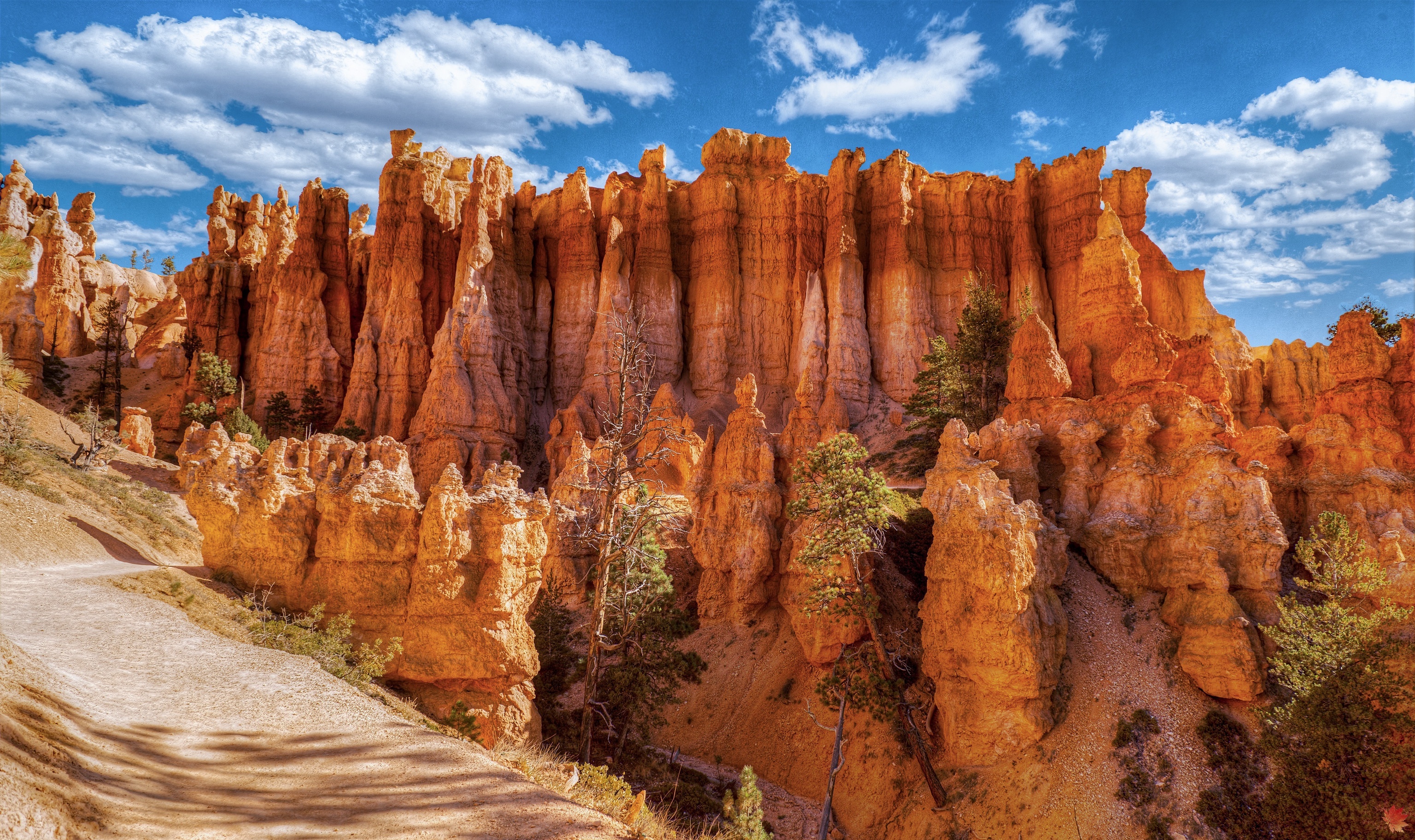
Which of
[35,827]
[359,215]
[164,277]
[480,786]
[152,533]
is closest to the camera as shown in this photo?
[35,827]

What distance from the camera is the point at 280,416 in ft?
146

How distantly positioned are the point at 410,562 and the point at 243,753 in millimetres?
6334

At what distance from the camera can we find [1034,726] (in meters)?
15.7

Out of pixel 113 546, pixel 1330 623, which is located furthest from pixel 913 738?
pixel 113 546

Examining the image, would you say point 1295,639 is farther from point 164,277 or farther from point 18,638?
point 164,277

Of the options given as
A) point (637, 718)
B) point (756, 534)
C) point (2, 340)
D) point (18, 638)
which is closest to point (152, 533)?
point (18, 638)

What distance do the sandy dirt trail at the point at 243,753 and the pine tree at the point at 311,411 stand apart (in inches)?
1413

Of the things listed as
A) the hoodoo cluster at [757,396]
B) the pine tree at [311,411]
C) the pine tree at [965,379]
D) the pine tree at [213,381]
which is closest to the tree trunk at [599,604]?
the hoodoo cluster at [757,396]

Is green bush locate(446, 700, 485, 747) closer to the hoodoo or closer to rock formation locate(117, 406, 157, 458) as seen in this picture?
the hoodoo

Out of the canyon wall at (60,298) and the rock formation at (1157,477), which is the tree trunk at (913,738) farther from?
the canyon wall at (60,298)

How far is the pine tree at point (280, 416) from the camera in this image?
1748 inches

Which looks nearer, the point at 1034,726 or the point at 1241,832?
the point at 1241,832

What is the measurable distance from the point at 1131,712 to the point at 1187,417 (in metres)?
7.98

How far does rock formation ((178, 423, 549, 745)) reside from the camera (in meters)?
13.9
